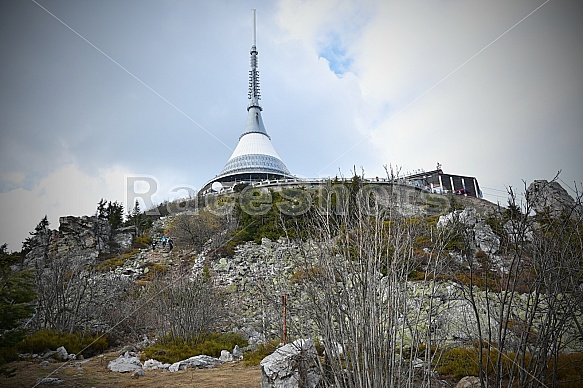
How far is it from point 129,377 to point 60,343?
13.2 ft

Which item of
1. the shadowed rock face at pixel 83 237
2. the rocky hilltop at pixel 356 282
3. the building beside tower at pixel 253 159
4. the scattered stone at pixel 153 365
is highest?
the building beside tower at pixel 253 159

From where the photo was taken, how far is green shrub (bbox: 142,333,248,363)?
8.71 m

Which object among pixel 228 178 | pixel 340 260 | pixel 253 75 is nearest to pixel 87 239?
pixel 228 178

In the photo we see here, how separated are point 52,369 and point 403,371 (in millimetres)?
7359

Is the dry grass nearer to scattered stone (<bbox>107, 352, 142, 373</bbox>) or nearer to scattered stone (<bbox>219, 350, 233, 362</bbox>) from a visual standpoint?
scattered stone (<bbox>107, 352, 142, 373</bbox>)

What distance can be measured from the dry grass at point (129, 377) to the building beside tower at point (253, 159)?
33.4 meters

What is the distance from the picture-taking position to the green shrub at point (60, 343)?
8962mm

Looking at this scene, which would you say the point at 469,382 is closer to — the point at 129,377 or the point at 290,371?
the point at 290,371

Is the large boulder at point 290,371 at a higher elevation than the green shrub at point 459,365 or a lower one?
higher

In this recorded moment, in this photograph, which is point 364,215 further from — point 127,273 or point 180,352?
point 127,273

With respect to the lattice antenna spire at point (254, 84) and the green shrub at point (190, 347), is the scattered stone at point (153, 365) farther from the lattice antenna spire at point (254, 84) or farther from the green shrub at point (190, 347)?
the lattice antenna spire at point (254, 84)

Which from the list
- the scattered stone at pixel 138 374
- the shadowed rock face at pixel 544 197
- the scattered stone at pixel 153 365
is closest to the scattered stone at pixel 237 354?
the scattered stone at pixel 153 365

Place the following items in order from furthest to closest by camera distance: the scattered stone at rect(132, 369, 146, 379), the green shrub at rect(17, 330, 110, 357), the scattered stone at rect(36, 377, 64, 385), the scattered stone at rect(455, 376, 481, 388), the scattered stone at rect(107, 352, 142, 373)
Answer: the green shrub at rect(17, 330, 110, 357), the scattered stone at rect(107, 352, 142, 373), the scattered stone at rect(132, 369, 146, 379), the scattered stone at rect(36, 377, 64, 385), the scattered stone at rect(455, 376, 481, 388)

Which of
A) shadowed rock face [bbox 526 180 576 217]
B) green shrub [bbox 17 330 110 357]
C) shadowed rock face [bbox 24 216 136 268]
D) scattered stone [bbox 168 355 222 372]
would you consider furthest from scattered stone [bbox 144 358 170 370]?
shadowed rock face [bbox 24 216 136 268]
